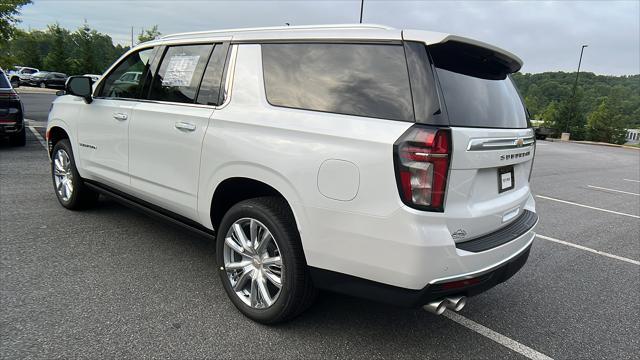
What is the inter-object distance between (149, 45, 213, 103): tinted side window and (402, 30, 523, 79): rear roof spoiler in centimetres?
166

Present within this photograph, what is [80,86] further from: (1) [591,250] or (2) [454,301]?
(1) [591,250]

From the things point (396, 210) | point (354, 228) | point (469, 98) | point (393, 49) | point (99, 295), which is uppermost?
point (393, 49)

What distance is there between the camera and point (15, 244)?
3.82 metres

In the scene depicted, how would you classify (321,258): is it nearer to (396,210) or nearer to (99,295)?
(396,210)

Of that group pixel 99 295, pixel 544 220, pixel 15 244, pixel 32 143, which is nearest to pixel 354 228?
pixel 99 295

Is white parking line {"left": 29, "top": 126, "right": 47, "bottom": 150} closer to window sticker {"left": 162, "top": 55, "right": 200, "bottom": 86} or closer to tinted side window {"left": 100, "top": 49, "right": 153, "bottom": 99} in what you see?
tinted side window {"left": 100, "top": 49, "right": 153, "bottom": 99}

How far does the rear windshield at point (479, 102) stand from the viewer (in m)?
2.27

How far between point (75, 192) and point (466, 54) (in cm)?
422

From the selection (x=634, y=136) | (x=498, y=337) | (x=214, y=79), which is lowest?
(x=498, y=337)

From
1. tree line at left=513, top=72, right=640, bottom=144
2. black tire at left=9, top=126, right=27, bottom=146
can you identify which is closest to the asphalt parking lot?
black tire at left=9, top=126, right=27, bottom=146

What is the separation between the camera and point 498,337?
2.89 metres

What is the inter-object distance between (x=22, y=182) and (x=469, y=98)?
627 cm

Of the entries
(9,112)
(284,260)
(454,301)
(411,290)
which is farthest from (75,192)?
(9,112)

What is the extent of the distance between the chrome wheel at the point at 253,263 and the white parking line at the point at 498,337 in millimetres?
1340
